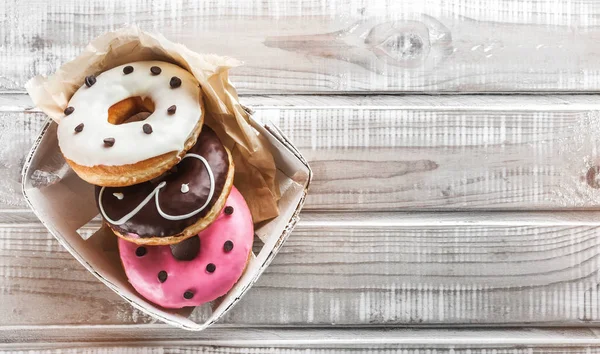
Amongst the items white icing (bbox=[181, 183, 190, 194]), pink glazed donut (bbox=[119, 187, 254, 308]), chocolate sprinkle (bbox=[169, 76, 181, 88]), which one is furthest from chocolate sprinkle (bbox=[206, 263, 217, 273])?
chocolate sprinkle (bbox=[169, 76, 181, 88])

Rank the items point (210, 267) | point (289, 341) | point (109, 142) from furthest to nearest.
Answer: point (289, 341) → point (210, 267) → point (109, 142)

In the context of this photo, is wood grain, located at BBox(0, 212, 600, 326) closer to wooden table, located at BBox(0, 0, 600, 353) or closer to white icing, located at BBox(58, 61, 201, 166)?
wooden table, located at BBox(0, 0, 600, 353)

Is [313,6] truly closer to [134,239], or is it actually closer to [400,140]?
[400,140]

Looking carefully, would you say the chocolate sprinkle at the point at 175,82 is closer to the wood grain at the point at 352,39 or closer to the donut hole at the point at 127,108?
A: the donut hole at the point at 127,108

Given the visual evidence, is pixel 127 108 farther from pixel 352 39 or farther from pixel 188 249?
pixel 352 39

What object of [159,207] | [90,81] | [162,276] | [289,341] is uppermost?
[90,81]

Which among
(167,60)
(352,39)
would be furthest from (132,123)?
(352,39)
